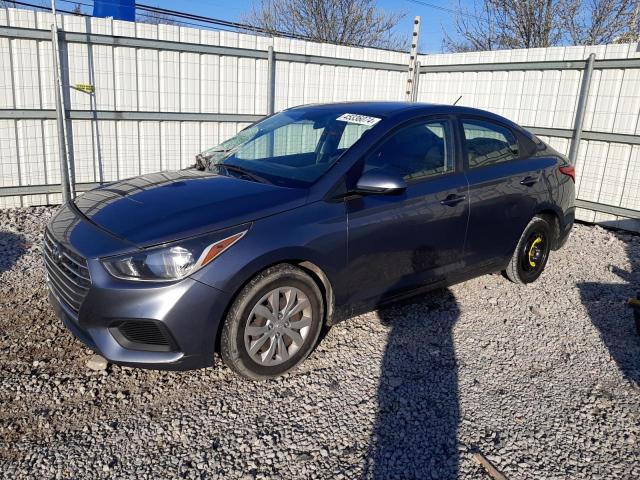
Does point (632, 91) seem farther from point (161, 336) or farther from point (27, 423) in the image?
point (27, 423)

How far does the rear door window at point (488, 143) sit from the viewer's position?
420 cm

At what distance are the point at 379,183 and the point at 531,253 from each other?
2.35 m

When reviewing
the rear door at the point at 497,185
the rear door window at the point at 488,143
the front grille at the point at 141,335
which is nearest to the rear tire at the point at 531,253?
the rear door at the point at 497,185

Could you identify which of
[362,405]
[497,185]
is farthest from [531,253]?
[362,405]

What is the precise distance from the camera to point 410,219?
3.64 m

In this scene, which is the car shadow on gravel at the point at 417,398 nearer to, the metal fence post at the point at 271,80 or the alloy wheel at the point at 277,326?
the alloy wheel at the point at 277,326

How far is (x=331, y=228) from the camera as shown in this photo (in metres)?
3.26

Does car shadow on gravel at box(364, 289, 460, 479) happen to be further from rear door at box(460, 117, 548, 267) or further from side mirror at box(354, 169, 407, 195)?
side mirror at box(354, 169, 407, 195)

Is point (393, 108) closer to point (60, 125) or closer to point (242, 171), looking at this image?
point (242, 171)

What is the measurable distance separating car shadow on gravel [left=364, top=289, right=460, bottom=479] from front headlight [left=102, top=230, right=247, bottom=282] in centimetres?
137

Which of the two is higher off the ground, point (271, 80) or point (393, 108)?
point (271, 80)

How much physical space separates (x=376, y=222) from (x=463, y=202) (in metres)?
0.91

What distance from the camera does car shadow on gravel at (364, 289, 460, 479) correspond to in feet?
8.66

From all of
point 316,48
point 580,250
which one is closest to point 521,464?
point 580,250
